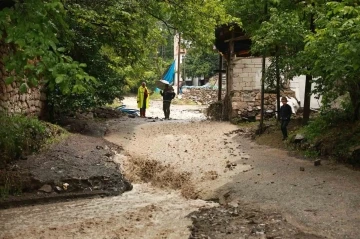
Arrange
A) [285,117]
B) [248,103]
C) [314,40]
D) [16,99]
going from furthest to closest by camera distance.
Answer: [248,103] < [285,117] < [16,99] < [314,40]

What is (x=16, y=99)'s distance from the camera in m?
10.7

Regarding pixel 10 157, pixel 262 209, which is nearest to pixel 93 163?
pixel 10 157

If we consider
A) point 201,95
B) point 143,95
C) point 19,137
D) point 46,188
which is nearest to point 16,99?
point 19,137

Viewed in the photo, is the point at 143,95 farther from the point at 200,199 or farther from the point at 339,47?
the point at 339,47

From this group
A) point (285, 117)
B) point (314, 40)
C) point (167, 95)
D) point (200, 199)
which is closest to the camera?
point (200, 199)

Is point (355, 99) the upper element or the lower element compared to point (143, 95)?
upper

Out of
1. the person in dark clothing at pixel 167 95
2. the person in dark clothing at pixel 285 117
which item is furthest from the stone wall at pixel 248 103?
the person in dark clothing at pixel 285 117

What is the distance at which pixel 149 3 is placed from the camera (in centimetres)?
1255

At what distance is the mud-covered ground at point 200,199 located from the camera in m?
5.95

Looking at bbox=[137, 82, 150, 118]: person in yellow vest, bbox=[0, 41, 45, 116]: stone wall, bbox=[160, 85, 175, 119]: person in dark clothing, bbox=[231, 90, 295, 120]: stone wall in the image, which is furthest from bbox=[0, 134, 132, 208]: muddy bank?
bbox=[160, 85, 175, 119]: person in dark clothing

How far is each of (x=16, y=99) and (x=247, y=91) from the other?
10212mm

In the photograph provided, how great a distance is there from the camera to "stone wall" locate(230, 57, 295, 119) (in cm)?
1773

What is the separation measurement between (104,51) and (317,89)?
345 inches

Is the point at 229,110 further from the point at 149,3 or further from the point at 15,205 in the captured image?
the point at 15,205
